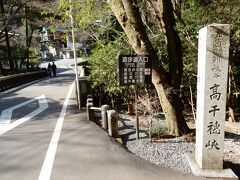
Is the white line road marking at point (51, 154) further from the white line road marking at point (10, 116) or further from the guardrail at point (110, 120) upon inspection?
the white line road marking at point (10, 116)

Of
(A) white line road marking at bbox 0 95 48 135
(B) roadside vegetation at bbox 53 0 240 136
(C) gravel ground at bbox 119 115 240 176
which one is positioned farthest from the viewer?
(A) white line road marking at bbox 0 95 48 135

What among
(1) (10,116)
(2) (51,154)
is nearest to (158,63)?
(2) (51,154)

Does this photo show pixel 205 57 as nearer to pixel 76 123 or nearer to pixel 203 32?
pixel 203 32

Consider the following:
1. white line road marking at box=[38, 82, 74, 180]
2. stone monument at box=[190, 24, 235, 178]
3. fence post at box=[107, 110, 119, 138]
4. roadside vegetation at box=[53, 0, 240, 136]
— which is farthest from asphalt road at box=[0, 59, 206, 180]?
roadside vegetation at box=[53, 0, 240, 136]

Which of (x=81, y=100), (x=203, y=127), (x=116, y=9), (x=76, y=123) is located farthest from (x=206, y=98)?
(x=81, y=100)

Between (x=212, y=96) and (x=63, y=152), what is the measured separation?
3.91 metres

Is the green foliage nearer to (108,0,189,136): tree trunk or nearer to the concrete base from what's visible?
(108,0,189,136): tree trunk

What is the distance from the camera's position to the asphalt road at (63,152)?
6395mm

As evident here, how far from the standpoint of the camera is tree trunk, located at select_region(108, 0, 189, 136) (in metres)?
8.42

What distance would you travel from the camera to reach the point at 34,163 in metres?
6.95

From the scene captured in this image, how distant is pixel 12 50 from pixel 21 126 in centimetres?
2554

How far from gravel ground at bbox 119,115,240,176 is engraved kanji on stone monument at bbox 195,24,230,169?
25.5 inches

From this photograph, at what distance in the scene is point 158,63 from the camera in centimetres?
875

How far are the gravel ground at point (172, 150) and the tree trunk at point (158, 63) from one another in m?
0.63
